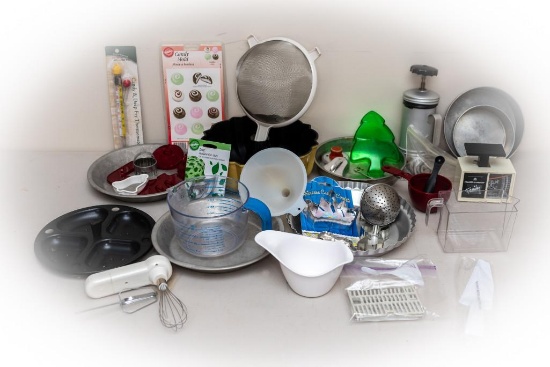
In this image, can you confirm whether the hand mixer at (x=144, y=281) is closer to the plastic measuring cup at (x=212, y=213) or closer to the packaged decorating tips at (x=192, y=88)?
the plastic measuring cup at (x=212, y=213)

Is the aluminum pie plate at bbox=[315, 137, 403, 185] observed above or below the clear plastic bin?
above

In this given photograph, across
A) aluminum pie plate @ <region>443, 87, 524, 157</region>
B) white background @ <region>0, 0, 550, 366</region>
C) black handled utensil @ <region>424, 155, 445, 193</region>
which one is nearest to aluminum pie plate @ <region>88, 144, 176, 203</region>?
white background @ <region>0, 0, 550, 366</region>

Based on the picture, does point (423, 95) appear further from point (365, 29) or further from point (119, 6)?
point (119, 6)

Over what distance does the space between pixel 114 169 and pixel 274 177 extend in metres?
0.41

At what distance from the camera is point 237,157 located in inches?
45.9

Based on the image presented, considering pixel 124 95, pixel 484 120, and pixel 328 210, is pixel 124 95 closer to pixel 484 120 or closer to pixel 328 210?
pixel 328 210

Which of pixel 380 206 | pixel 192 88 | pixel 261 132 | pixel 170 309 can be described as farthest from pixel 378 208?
pixel 192 88

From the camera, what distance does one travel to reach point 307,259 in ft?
2.96

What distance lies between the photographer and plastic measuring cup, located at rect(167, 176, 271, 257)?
954 mm

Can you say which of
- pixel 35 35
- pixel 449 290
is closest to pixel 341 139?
pixel 449 290

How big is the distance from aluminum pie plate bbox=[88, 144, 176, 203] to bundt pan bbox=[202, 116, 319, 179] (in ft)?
0.51

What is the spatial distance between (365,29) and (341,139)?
0.87 feet

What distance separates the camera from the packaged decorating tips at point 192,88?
4.00ft

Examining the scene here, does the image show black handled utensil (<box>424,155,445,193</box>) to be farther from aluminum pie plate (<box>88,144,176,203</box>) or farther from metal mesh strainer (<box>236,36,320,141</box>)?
aluminum pie plate (<box>88,144,176,203</box>)
